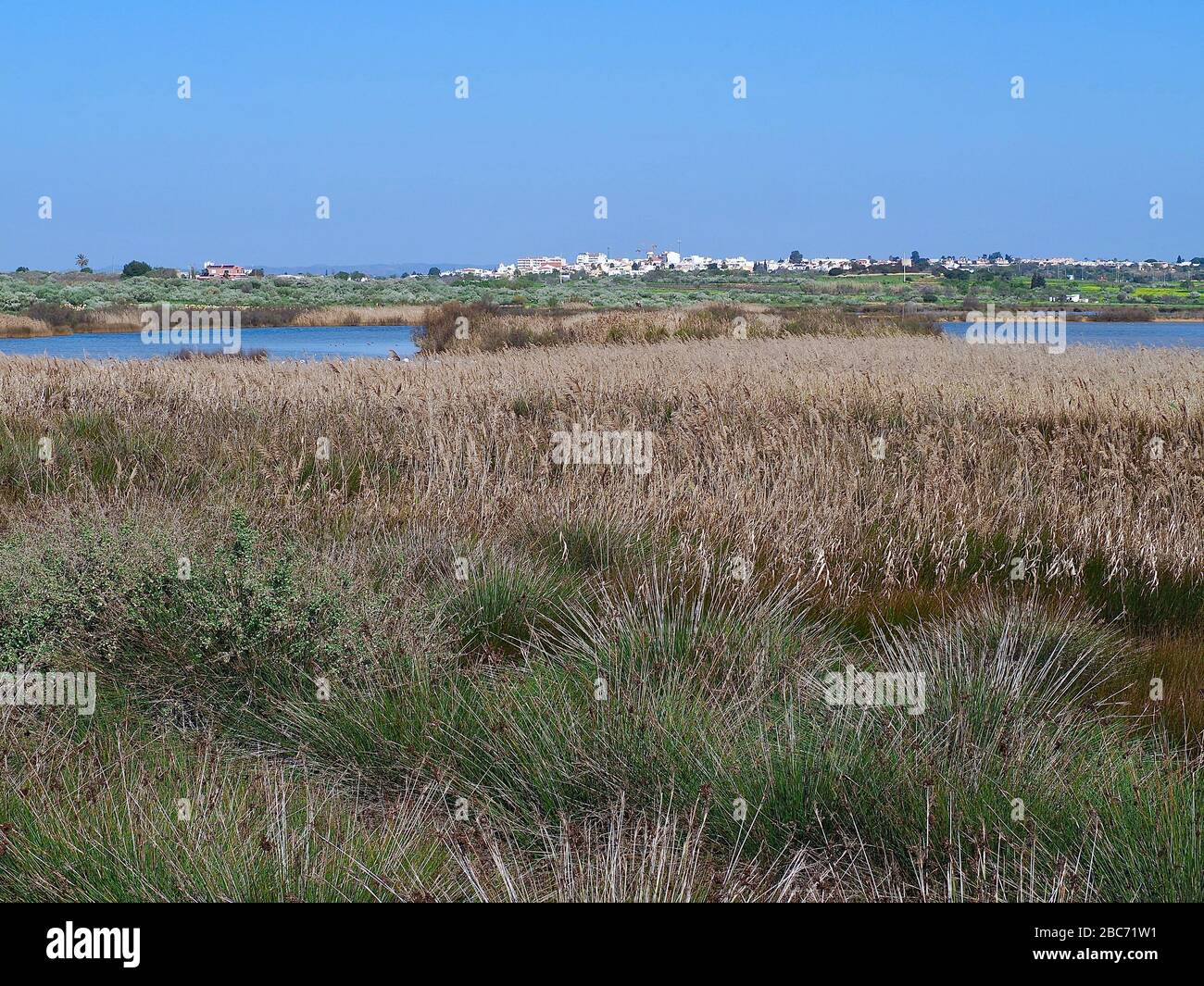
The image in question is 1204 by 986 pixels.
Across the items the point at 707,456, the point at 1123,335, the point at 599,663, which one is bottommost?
the point at 599,663

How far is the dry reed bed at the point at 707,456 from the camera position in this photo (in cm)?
659

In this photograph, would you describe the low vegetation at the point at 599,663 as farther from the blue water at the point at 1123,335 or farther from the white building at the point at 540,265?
the white building at the point at 540,265

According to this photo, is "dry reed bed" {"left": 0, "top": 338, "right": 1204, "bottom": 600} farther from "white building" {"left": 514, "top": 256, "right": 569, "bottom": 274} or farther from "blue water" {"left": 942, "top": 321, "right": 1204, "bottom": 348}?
"white building" {"left": 514, "top": 256, "right": 569, "bottom": 274}

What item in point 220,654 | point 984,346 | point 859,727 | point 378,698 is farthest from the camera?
point 984,346

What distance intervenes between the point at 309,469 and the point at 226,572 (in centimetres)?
377

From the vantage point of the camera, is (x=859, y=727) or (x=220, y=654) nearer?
(x=859, y=727)

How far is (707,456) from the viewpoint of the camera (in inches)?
333

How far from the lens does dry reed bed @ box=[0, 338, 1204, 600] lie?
6.59 metres

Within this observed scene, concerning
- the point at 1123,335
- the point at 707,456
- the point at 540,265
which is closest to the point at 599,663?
the point at 707,456

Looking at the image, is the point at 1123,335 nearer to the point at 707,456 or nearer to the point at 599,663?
the point at 707,456
